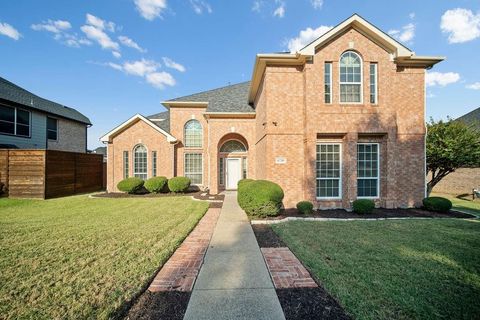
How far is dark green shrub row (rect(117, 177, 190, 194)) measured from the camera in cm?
1296

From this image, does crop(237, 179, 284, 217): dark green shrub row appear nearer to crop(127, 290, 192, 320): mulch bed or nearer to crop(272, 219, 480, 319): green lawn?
crop(272, 219, 480, 319): green lawn

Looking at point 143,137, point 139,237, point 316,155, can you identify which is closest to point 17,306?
point 139,237

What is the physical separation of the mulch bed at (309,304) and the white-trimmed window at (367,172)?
7.34 metres

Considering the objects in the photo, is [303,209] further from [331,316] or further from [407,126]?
[407,126]

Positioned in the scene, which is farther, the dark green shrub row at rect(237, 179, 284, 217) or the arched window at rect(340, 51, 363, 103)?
the arched window at rect(340, 51, 363, 103)

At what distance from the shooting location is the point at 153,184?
43.0ft

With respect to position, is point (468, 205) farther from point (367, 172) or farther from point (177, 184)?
point (177, 184)

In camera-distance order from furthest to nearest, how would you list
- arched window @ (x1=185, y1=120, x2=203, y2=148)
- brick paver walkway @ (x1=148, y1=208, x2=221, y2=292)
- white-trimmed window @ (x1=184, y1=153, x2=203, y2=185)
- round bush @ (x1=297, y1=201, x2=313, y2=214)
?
arched window @ (x1=185, y1=120, x2=203, y2=148) < white-trimmed window @ (x1=184, y1=153, x2=203, y2=185) < round bush @ (x1=297, y1=201, x2=313, y2=214) < brick paver walkway @ (x1=148, y1=208, x2=221, y2=292)

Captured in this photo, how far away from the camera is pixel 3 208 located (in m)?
8.86

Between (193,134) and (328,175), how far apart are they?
10.4 meters

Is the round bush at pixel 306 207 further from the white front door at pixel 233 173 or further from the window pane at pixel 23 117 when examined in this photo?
the window pane at pixel 23 117

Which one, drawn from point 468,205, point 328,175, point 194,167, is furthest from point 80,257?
point 468,205

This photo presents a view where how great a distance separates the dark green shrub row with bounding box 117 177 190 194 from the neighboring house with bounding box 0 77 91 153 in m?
9.72

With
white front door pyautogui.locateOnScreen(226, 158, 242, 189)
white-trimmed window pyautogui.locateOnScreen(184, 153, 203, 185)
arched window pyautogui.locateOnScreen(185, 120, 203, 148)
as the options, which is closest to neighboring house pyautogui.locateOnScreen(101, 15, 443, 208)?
white front door pyautogui.locateOnScreen(226, 158, 242, 189)
